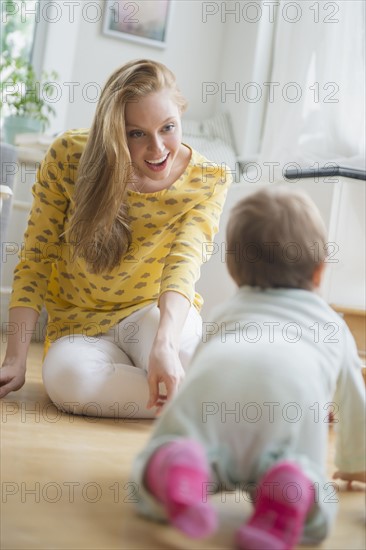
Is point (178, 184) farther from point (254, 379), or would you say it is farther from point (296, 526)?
point (296, 526)

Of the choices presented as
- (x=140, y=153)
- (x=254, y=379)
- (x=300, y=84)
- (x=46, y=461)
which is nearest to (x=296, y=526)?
(x=254, y=379)

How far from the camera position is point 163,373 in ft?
4.58

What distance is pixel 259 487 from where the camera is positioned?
94 centimetres

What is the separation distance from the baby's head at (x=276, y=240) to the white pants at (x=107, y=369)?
73cm

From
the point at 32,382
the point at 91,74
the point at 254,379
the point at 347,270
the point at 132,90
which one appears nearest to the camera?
the point at 254,379

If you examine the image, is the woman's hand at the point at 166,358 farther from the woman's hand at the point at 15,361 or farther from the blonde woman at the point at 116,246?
the woman's hand at the point at 15,361

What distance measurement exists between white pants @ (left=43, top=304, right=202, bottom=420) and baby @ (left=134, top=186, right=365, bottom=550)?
2.14 feet

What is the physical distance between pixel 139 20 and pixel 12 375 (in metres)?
2.46

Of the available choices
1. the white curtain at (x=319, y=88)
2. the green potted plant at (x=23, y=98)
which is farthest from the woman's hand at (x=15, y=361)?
the green potted plant at (x=23, y=98)

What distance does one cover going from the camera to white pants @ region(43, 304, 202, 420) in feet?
5.74

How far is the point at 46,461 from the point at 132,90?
79 cm

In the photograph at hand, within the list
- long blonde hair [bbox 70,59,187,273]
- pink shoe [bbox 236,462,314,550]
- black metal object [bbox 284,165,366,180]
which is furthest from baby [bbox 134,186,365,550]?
black metal object [bbox 284,165,366,180]

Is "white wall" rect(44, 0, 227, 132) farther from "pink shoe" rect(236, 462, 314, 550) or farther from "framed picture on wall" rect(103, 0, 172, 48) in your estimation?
"pink shoe" rect(236, 462, 314, 550)

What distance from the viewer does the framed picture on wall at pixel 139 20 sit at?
12.2 ft
